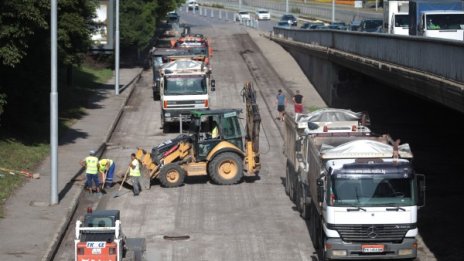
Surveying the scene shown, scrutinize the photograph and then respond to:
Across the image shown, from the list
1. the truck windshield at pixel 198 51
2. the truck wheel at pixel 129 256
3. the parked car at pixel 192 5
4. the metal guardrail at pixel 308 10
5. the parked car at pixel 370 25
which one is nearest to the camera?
the truck wheel at pixel 129 256

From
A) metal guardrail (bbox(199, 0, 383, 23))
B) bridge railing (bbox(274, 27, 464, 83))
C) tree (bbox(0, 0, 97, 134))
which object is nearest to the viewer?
bridge railing (bbox(274, 27, 464, 83))

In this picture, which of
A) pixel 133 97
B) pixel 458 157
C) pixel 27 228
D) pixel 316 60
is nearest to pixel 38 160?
pixel 27 228

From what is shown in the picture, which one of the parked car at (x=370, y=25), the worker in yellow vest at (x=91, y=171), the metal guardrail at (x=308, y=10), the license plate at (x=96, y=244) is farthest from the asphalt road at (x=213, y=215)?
the metal guardrail at (x=308, y=10)

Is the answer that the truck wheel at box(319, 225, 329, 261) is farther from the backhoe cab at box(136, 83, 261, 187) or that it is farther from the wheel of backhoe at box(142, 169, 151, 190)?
the wheel of backhoe at box(142, 169, 151, 190)

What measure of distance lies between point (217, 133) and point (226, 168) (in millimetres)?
1266

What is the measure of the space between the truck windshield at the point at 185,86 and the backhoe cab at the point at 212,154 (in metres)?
12.7

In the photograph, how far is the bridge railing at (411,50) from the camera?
25.2 metres

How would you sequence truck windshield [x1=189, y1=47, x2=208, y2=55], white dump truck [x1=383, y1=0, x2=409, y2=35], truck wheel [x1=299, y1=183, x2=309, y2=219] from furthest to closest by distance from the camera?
truck windshield [x1=189, y1=47, x2=208, y2=55]
white dump truck [x1=383, y1=0, x2=409, y2=35]
truck wheel [x1=299, y1=183, x2=309, y2=219]

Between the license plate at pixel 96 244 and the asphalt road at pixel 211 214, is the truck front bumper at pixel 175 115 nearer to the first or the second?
the asphalt road at pixel 211 214

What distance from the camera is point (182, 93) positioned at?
1793 inches

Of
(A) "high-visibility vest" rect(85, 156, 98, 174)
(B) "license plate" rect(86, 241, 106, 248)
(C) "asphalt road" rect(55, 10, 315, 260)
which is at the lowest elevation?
(C) "asphalt road" rect(55, 10, 315, 260)

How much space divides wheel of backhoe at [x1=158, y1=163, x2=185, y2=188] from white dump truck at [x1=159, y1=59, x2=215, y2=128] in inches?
483

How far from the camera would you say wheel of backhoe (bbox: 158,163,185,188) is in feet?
106

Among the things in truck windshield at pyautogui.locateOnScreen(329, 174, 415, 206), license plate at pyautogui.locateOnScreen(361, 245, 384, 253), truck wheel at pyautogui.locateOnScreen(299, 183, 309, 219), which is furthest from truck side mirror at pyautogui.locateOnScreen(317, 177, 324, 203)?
truck wheel at pyautogui.locateOnScreen(299, 183, 309, 219)
